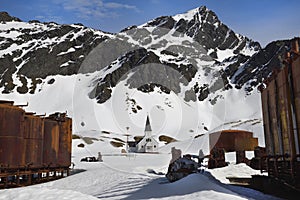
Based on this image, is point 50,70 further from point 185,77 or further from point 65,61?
point 185,77

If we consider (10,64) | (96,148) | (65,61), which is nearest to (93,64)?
(65,61)

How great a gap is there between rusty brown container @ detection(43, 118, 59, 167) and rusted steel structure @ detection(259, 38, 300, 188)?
15165mm

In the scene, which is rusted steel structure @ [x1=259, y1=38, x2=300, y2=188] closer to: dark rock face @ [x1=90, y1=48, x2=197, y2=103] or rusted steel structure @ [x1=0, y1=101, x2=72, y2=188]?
rusted steel structure @ [x1=0, y1=101, x2=72, y2=188]

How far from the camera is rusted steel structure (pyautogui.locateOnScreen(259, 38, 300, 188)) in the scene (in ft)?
35.9

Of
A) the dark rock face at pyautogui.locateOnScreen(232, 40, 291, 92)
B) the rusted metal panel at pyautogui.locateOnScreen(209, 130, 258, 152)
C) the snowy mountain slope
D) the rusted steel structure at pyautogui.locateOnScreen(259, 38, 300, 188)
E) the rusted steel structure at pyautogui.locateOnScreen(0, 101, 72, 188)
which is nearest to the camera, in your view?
the rusted steel structure at pyautogui.locateOnScreen(259, 38, 300, 188)

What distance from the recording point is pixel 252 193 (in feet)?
45.0

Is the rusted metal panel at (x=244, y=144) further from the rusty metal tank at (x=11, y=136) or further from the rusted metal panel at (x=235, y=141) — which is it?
the rusty metal tank at (x=11, y=136)

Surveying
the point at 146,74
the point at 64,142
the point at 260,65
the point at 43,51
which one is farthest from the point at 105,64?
the point at 64,142

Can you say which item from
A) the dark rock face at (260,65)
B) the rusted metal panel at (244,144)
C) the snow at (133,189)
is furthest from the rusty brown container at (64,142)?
the dark rock face at (260,65)

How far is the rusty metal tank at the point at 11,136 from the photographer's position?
18.3m

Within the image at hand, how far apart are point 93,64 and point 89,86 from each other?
29398mm

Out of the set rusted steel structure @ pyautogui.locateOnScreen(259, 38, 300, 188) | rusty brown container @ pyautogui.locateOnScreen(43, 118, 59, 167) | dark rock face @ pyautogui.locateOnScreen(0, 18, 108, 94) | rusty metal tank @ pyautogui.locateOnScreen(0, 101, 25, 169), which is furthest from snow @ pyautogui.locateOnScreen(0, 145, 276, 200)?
dark rock face @ pyautogui.locateOnScreen(0, 18, 108, 94)

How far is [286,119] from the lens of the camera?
39.3 feet

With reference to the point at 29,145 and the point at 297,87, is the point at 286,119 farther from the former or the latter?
the point at 29,145
